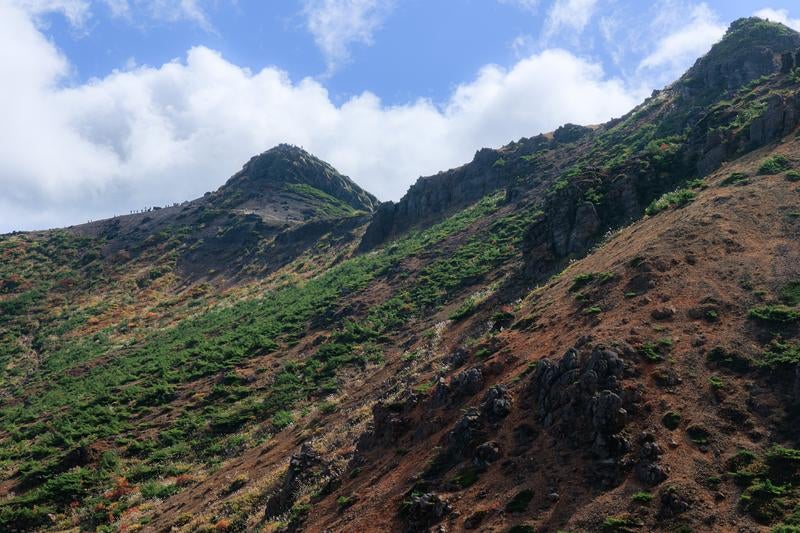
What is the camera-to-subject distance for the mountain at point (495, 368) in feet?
50.9

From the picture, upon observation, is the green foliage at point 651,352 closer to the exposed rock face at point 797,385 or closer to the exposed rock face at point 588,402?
the exposed rock face at point 588,402

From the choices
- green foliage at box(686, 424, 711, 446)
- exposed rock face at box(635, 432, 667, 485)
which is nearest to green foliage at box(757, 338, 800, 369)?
green foliage at box(686, 424, 711, 446)

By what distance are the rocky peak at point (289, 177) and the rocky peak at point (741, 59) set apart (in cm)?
7210

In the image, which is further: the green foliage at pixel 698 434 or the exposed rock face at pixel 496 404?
the exposed rock face at pixel 496 404

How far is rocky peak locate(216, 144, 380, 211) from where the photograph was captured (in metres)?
124

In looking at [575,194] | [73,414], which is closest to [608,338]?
[575,194]

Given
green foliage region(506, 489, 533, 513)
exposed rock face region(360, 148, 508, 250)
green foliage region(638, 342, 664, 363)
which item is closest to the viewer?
green foliage region(506, 489, 533, 513)

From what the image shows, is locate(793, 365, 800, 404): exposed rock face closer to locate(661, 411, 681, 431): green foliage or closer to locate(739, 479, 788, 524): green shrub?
locate(661, 411, 681, 431): green foliage

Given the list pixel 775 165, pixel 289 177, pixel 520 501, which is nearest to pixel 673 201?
pixel 775 165

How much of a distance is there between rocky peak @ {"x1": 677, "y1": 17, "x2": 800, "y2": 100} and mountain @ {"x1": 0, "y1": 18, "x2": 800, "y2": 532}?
0.44 meters

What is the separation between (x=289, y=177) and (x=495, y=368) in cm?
10971

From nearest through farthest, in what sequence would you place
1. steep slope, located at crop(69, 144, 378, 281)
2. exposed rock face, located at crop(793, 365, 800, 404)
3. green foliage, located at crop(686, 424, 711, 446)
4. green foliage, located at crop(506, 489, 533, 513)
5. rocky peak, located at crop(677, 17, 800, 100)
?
green foliage, located at crop(506, 489, 533, 513)
green foliage, located at crop(686, 424, 711, 446)
exposed rock face, located at crop(793, 365, 800, 404)
rocky peak, located at crop(677, 17, 800, 100)
steep slope, located at crop(69, 144, 378, 281)

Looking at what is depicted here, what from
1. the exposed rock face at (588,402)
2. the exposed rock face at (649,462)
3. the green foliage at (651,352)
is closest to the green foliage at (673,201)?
the green foliage at (651,352)

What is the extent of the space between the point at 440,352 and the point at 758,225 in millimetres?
16608
